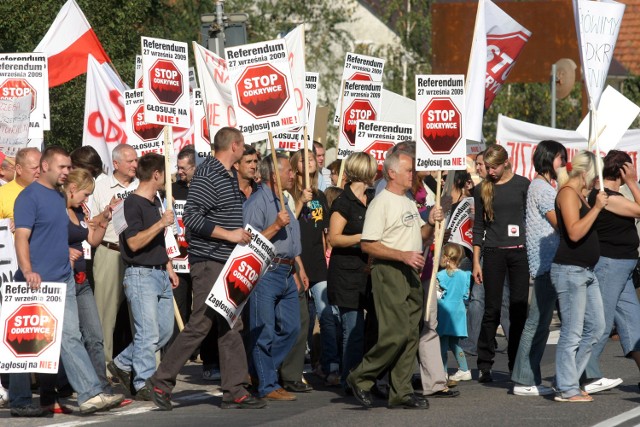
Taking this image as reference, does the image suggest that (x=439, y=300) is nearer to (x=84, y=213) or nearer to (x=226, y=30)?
(x=84, y=213)

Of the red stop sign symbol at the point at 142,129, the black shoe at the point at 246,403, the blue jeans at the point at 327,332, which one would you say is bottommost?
the black shoe at the point at 246,403

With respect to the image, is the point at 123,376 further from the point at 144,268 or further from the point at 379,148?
the point at 379,148

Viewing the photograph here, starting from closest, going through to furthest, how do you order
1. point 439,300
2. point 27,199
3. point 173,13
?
point 27,199, point 439,300, point 173,13

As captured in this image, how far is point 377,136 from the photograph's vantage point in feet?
50.7

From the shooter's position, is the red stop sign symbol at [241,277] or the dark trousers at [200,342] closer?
the red stop sign symbol at [241,277]

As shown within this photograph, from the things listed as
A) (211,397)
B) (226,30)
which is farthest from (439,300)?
(226,30)

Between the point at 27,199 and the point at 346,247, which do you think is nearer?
the point at 27,199

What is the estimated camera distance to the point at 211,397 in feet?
39.4

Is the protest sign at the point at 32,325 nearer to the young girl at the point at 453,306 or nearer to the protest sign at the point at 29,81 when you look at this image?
the young girl at the point at 453,306

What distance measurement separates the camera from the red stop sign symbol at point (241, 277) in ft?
35.4

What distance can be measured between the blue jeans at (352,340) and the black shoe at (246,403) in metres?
1.05

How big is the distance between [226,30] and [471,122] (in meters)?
7.65

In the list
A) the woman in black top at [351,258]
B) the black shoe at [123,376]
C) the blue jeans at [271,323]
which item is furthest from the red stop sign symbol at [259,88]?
the black shoe at [123,376]

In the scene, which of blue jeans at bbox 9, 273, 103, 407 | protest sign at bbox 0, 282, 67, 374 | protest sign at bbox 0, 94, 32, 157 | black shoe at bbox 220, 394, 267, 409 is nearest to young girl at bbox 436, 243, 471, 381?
black shoe at bbox 220, 394, 267, 409
